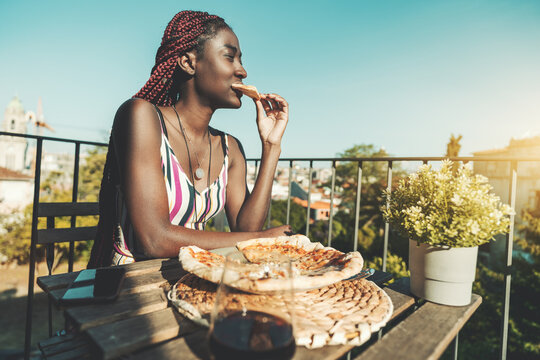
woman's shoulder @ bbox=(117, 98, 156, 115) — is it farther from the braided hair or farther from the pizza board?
the pizza board

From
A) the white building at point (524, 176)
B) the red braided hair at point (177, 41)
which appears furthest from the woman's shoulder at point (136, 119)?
the white building at point (524, 176)

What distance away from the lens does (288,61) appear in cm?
2898

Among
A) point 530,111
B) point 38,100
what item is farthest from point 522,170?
point 38,100

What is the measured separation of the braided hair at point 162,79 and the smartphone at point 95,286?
654mm

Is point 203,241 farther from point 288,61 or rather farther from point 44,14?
point 44,14

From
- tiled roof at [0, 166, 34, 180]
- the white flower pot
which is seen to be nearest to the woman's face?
the white flower pot

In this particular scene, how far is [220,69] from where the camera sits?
1.69 m

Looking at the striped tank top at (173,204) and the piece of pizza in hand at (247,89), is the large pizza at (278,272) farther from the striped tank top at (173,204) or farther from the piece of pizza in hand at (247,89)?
the piece of pizza in hand at (247,89)

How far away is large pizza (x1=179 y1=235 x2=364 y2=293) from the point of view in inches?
24.0

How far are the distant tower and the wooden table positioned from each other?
6914 cm

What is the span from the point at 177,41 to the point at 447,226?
1617 mm

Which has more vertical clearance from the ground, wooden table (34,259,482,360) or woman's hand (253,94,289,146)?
woman's hand (253,94,289,146)

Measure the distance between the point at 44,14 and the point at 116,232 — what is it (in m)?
51.6

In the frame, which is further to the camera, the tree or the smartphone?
the tree
